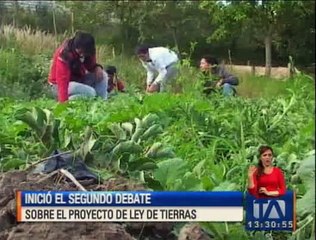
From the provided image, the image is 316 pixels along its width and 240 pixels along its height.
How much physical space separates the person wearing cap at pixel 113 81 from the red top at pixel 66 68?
12 centimetres

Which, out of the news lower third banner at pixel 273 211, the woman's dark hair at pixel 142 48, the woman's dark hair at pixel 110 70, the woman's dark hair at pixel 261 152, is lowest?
the news lower third banner at pixel 273 211

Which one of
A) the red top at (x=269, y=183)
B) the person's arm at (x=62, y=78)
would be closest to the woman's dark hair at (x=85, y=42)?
the person's arm at (x=62, y=78)

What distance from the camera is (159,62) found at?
123 inches

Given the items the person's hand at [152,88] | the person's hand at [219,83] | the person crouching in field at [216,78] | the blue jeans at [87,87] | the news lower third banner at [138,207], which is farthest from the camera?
the person's hand at [152,88]

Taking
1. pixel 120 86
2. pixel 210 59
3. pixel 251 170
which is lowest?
pixel 120 86

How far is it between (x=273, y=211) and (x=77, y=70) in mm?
1193

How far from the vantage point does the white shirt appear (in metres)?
2.58

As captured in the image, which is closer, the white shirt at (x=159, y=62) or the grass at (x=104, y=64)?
the grass at (x=104, y=64)

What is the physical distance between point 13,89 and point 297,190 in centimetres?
241

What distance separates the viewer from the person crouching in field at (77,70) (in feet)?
7.68

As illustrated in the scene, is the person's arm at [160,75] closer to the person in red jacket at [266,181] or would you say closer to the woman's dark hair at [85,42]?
the woman's dark hair at [85,42]

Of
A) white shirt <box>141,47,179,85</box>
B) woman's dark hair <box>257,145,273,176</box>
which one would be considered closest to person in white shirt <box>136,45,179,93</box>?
white shirt <box>141,47,179,85</box>

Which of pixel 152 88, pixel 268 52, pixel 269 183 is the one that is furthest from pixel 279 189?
pixel 152 88

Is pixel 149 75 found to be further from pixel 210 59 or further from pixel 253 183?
pixel 253 183
